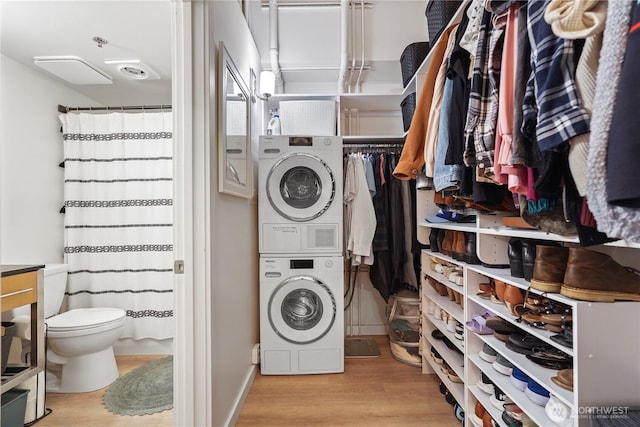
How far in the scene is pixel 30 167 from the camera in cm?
214

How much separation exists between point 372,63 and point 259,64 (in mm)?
966

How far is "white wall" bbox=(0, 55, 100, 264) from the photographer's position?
199 centimetres

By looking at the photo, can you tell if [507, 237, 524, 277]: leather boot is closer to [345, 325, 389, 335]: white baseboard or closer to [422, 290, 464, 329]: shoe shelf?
[422, 290, 464, 329]: shoe shelf

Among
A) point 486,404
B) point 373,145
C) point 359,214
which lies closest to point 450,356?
point 486,404

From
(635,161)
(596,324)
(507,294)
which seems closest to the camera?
(635,161)

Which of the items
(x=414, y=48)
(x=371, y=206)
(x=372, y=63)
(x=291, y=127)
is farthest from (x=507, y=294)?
(x=372, y=63)

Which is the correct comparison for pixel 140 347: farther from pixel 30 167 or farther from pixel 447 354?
pixel 447 354

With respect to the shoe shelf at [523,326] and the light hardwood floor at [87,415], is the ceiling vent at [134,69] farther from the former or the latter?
the shoe shelf at [523,326]

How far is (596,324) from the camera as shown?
81 centimetres

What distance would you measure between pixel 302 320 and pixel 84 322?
137cm

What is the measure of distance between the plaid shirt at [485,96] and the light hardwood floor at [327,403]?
1.47 meters

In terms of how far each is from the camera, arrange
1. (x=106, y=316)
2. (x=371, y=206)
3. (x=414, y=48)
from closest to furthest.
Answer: (x=106, y=316) < (x=414, y=48) < (x=371, y=206)

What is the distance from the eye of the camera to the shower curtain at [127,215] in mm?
2324

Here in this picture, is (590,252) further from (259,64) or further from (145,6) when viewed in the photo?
(259,64)
